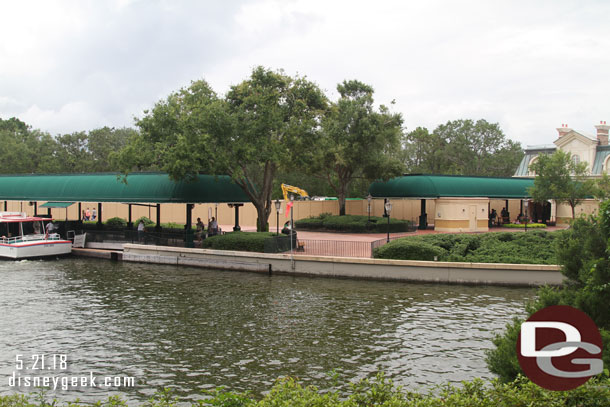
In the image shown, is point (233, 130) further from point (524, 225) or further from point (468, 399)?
point (524, 225)

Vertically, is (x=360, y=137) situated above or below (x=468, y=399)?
above

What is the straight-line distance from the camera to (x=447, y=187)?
42156 millimetres

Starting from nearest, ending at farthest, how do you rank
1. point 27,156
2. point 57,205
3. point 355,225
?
point 57,205 < point 355,225 < point 27,156

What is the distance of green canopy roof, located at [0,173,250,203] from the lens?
3197 centimetres

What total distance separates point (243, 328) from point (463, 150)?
231 ft

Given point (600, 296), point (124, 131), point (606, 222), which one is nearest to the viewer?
point (606, 222)

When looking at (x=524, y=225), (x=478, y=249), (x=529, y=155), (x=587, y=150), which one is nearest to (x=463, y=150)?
(x=529, y=155)

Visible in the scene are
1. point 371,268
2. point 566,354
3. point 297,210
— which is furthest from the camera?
point 297,210

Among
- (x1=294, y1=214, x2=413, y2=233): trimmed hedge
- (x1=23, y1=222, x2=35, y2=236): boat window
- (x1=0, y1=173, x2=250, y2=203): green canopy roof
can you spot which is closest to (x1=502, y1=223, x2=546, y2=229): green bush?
(x1=294, y1=214, x2=413, y2=233): trimmed hedge

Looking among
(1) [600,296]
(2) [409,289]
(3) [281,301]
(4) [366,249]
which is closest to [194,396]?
(1) [600,296]

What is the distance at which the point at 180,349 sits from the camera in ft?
47.1

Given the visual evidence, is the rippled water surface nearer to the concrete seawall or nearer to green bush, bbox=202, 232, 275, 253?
the concrete seawall

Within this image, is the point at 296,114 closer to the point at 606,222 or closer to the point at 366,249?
the point at 366,249

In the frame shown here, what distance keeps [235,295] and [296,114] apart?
16268 mm
